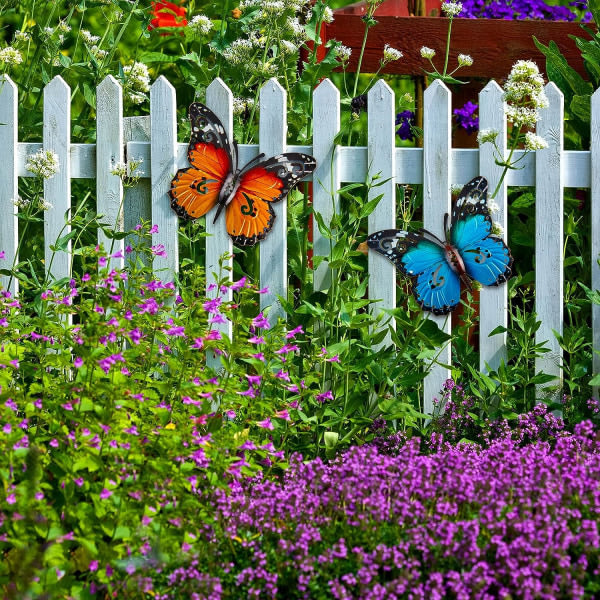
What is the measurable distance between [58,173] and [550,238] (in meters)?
1.78

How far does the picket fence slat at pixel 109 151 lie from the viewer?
136 inches

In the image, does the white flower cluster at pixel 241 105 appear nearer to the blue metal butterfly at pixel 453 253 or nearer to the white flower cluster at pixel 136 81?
the white flower cluster at pixel 136 81

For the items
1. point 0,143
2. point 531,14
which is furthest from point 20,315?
point 531,14

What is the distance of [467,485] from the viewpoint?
228 cm

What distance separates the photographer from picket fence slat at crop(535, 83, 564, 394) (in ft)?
10.8

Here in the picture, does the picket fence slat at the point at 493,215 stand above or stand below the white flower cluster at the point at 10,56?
below

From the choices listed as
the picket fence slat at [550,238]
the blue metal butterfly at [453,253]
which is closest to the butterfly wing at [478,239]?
the blue metal butterfly at [453,253]

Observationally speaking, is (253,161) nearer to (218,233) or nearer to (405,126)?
(218,233)

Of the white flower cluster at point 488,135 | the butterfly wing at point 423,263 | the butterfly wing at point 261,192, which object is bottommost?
the butterfly wing at point 423,263

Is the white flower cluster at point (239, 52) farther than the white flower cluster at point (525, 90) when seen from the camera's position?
Yes

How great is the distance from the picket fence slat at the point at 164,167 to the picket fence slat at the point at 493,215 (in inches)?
43.1

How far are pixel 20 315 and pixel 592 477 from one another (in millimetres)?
1911

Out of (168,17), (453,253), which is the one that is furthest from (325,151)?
(168,17)

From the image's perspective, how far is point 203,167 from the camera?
3.40 metres
